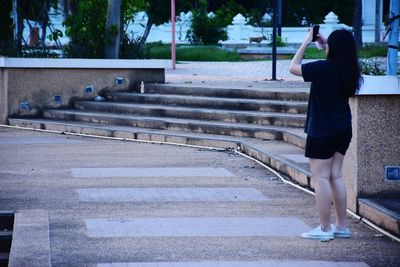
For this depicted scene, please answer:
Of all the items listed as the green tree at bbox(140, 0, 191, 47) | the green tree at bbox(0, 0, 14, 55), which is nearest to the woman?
the green tree at bbox(0, 0, 14, 55)

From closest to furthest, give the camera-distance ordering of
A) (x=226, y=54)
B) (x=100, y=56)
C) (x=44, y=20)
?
(x=100, y=56), (x=44, y=20), (x=226, y=54)

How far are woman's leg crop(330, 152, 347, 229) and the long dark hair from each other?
615mm

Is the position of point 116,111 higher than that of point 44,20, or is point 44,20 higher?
point 44,20

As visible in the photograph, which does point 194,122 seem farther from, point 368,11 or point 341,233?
point 368,11

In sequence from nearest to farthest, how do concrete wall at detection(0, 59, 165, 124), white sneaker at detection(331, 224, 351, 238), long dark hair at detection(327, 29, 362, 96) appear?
long dark hair at detection(327, 29, 362, 96) → white sneaker at detection(331, 224, 351, 238) → concrete wall at detection(0, 59, 165, 124)

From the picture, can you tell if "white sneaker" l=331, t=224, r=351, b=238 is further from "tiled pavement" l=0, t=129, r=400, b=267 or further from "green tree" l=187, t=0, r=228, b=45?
"green tree" l=187, t=0, r=228, b=45

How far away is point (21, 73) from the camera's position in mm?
19812

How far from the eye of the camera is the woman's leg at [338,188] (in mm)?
9055

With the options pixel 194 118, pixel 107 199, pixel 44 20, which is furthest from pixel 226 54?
pixel 107 199

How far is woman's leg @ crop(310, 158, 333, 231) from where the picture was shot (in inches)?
354

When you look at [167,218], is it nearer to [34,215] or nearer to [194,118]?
[34,215]

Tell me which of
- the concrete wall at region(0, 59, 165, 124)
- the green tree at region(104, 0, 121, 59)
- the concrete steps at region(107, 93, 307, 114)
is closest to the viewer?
the concrete steps at region(107, 93, 307, 114)

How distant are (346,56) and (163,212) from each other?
8.82 ft

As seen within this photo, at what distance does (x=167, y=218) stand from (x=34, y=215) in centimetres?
126
